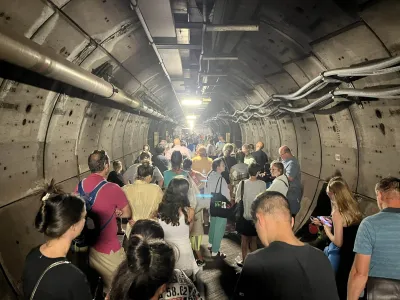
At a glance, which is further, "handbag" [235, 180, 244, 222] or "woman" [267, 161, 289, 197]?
"handbag" [235, 180, 244, 222]

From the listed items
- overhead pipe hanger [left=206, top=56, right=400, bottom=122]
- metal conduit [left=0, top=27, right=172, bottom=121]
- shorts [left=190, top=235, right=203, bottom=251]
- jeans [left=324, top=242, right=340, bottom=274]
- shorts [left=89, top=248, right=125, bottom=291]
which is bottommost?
shorts [left=190, top=235, right=203, bottom=251]

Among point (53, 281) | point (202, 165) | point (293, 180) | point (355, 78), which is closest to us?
point (53, 281)

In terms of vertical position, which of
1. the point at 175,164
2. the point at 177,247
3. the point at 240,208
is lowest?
the point at 177,247

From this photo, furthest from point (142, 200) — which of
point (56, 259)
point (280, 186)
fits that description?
point (280, 186)

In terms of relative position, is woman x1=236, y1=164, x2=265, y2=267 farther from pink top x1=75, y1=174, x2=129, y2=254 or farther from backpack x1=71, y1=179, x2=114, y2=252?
backpack x1=71, y1=179, x2=114, y2=252

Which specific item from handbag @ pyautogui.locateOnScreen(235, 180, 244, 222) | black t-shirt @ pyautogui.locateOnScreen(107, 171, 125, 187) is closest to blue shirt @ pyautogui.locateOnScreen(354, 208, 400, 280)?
handbag @ pyautogui.locateOnScreen(235, 180, 244, 222)

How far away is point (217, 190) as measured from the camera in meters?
5.56

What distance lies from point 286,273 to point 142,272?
104 cm

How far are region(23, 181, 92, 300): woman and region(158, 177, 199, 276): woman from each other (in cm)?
130

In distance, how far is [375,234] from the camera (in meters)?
2.70

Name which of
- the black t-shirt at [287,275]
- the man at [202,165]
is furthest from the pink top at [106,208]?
the man at [202,165]

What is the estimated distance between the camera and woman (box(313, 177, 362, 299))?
3.34 m

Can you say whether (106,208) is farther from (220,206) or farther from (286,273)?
(220,206)

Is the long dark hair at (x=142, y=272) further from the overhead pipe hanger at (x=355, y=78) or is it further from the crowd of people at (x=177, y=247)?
the overhead pipe hanger at (x=355, y=78)
